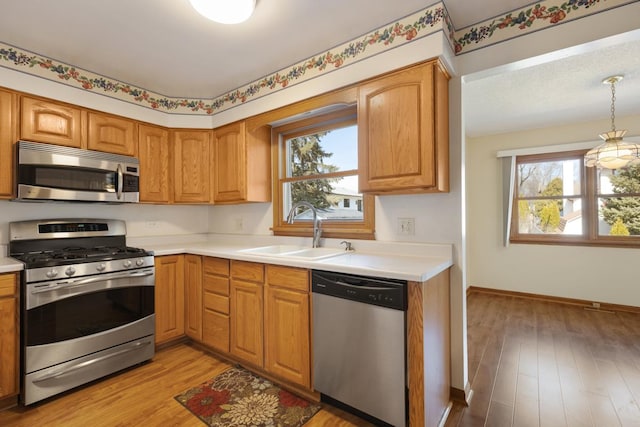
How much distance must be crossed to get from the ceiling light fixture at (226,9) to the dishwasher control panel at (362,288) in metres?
1.53

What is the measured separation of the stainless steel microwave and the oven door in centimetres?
70

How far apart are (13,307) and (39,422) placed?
2.28ft

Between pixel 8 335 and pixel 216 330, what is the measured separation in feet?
4.09

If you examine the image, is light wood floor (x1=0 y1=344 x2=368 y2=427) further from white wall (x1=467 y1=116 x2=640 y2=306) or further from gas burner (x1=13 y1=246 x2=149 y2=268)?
white wall (x1=467 y1=116 x2=640 y2=306)

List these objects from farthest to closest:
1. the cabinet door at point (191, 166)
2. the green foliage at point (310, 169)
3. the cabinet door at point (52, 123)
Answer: the cabinet door at point (191, 166)
the green foliage at point (310, 169)
the cabinet door at point (52, 123)

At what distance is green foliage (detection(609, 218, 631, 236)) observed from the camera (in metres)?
3.68

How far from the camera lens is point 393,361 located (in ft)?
4.87

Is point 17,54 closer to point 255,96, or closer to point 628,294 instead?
point 255,96

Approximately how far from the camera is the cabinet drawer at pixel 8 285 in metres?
1.78

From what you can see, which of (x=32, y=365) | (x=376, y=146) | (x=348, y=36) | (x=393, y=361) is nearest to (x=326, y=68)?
(x=348, y=36)

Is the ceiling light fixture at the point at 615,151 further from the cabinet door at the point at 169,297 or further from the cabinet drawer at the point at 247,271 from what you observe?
the cabinet door at the point at 169,297

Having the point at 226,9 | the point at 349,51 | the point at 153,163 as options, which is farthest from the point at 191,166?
the point at 349,51

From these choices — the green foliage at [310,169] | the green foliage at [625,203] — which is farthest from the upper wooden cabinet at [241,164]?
the green foliage at [625,203]

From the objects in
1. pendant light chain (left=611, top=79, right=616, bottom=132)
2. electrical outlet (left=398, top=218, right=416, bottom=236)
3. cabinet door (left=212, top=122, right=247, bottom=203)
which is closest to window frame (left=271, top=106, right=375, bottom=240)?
electrical outlet (left=398, top=218, right=416, bottom=236)
